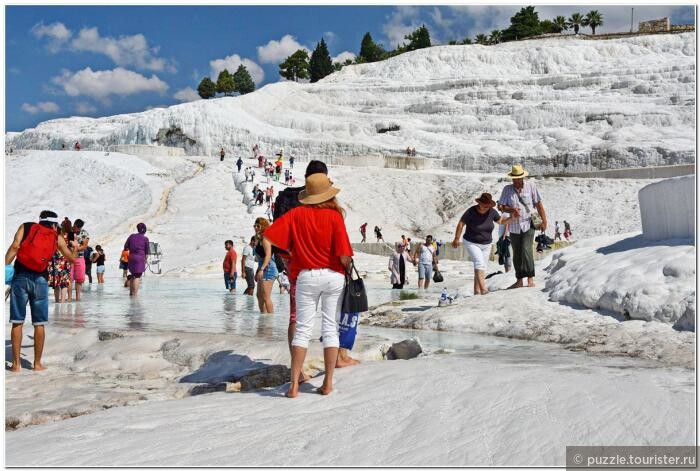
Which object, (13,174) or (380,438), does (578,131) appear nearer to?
(13,174)

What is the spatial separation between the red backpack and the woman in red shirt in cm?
275

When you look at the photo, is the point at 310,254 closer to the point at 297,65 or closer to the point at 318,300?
the point at 318,300

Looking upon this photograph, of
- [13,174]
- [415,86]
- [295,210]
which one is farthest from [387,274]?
[415,86]

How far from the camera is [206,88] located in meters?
106

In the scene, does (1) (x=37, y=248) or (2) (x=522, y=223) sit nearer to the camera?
(1) (x=37, y=248)

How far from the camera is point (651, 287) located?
657 cm

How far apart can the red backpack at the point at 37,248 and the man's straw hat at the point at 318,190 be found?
2.92 m

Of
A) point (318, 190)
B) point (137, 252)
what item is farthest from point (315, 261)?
point (137, 252)

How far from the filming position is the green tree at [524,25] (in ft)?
333

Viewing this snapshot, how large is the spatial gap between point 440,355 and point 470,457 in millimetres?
2817

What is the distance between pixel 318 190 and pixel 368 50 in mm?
118166

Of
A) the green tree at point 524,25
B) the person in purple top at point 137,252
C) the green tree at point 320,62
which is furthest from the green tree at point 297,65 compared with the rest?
the person in purple top at point 137,252

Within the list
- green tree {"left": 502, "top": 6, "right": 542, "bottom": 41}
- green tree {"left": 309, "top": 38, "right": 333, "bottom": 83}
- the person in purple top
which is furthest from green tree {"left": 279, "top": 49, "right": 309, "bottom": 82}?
the person in purple top

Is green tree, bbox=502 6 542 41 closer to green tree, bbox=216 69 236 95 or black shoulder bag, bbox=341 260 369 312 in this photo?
green tree, bbox=216 69 236 95
